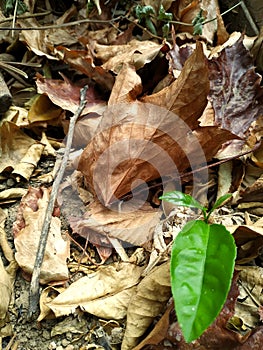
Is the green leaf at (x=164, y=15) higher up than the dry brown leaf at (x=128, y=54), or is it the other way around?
the green leaf at (x=164, y=15)

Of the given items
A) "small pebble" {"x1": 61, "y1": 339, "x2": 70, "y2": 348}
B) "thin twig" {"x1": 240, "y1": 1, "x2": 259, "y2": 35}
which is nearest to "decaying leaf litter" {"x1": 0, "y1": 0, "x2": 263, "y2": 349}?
"small pebble" {"x1": 61, "y1": 339, "x2": 70, "y2": 348}

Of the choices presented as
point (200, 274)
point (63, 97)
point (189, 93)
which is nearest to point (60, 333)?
point (200, 274)

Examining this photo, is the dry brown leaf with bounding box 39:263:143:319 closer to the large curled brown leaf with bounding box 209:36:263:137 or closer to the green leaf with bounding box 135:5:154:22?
the large curled brown leaf with bounding box 209:36:263:137

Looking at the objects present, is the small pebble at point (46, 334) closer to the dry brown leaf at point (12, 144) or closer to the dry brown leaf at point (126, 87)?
the dry brown leaf at point (12, 144)

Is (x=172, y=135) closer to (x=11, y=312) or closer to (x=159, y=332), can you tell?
(x=159, y=332)

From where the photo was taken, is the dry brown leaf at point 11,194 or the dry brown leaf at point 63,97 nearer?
the dry brown leaf at point 11,194

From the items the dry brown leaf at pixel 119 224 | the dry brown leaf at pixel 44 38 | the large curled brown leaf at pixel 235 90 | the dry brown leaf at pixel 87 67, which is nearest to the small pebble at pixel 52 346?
the dry brown leaf at pixel 119 224

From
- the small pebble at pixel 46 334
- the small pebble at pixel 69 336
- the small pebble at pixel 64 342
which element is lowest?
the small pebble at pixel 64 342
